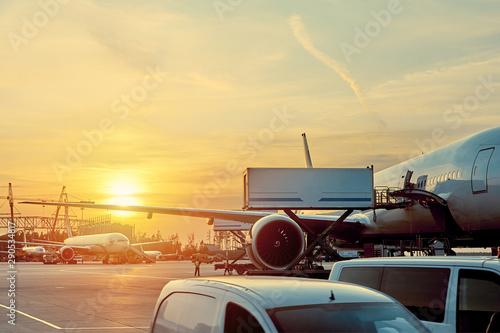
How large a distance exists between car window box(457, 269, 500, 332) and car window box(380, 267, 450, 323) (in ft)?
0.57

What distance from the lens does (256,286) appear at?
4730mm

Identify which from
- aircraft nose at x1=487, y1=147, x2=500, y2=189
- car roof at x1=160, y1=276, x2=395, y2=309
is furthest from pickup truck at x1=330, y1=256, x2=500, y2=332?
aircraft nose at x1=487, y1=147, x2=500, y2=189

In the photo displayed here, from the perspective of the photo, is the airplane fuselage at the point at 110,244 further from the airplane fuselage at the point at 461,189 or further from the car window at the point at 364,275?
the car window at the point at 364,275

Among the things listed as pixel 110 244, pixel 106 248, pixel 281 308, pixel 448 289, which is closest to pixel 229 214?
pixel 448 289

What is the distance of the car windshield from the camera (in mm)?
4285

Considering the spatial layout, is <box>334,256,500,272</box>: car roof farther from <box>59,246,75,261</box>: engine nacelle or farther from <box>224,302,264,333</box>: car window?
<box>59,246,75,261</box>: engine nacelle

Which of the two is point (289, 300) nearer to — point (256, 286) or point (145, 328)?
point (256, 286)

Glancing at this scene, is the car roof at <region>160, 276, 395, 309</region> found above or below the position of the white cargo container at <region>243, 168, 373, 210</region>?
below

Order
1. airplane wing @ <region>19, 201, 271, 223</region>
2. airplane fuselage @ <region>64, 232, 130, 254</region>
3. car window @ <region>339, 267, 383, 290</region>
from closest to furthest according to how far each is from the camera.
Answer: car window @ <region>339, 267, 383, 290</region>
airplane wing @ <region>19, 201, 271, 223</region>
airplane fuselage @ <region>64, 232, 130, 254</region>

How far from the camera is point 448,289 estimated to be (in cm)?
628

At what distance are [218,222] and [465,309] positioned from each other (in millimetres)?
48054

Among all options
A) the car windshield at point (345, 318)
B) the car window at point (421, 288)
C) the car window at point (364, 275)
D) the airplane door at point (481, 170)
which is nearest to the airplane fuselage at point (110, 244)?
the airplane door at point (481, 170)

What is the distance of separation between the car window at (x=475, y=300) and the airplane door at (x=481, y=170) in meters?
13.6

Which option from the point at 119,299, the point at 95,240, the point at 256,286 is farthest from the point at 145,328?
the point at 95,240
